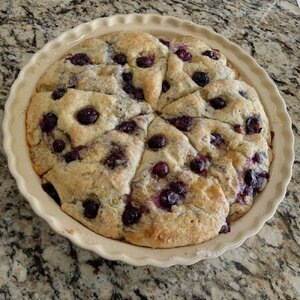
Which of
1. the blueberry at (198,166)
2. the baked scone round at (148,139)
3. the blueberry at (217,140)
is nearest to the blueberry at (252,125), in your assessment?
the baked scone round at (148,139)

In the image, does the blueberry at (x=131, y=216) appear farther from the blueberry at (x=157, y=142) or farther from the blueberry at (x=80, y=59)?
the blueberry at (x=80, y=59)

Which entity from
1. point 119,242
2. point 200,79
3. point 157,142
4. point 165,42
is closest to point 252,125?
point 200,79

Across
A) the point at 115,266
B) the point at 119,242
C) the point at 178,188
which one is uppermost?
the point at 178,188

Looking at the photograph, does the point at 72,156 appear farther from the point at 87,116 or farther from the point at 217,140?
the point at 217,140

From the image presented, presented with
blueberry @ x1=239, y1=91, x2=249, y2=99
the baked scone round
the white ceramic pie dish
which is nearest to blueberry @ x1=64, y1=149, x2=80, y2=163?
the baked scone round

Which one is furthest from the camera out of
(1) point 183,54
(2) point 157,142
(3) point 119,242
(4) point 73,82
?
(1) point 183,54

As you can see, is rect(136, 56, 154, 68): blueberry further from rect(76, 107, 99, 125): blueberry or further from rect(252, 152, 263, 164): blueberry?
rect(252, 152, 263, 164): blueberry

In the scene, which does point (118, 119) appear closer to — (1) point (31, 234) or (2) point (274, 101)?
(1) point (31, 234)
